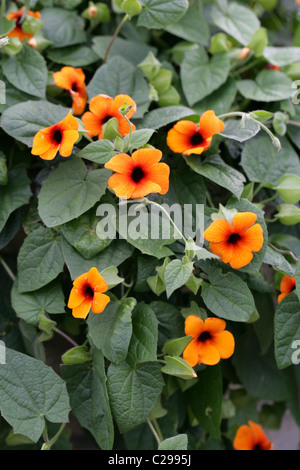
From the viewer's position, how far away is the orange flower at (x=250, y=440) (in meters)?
0.78

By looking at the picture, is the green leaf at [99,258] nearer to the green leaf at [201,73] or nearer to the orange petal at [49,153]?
the orange petal at [49,153]

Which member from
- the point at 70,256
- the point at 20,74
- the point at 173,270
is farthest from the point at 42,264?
the point at 20,74

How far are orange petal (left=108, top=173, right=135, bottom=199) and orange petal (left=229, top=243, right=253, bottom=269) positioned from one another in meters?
0.15

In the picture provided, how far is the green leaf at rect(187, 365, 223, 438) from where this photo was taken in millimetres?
715

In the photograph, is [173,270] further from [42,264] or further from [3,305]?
[3,305]

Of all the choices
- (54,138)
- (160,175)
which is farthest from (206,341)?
(54,138)

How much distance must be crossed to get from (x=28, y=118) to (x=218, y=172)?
27cm

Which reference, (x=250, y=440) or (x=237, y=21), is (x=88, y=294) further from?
(x=237, y=21)

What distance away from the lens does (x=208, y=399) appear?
738 millimetres

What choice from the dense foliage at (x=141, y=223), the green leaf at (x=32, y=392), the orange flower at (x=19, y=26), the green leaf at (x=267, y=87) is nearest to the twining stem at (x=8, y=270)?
the dense foliage at (x=141, y=223)

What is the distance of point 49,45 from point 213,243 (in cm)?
46

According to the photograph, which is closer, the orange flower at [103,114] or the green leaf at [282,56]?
the orange flower at [103,114]

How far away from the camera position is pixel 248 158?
2.45 ft

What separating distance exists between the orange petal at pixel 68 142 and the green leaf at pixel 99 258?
12 centimetres
